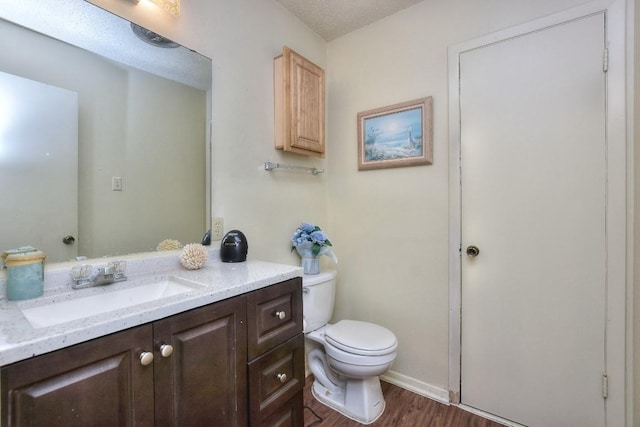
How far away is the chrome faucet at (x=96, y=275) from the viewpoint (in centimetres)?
101

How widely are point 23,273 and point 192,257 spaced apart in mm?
510

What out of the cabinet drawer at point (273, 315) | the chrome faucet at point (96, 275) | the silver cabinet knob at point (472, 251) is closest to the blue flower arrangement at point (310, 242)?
the cabinet drawer at point (273, 315)

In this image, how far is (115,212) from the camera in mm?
1179

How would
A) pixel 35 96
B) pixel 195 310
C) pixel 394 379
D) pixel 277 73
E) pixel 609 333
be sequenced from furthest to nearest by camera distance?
pixel 394 379 → pixel 277 73 → pixel 609 333 → pixel 35 96 → pixel 195 310

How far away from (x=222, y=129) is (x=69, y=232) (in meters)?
0.79

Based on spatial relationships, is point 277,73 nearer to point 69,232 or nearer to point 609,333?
point 69,232

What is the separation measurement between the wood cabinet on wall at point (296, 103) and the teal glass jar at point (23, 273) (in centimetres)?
121

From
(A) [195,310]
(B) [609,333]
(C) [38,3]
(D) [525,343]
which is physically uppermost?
(C) [38,3]

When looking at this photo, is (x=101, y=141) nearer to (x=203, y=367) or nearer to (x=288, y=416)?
(x=203, y=367)

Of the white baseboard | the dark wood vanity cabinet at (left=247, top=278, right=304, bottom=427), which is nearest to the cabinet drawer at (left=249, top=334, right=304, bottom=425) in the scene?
the dark wood vanity cabinet at (left=247, top=278, right=304, bottom=427)

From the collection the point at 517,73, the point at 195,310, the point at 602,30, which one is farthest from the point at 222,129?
the point at 602,30

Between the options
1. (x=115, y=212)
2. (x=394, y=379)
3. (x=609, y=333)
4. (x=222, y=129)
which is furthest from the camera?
(x=394, y=379)

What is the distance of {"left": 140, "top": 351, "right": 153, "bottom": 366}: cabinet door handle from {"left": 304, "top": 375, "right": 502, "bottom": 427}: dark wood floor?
3.87 ft

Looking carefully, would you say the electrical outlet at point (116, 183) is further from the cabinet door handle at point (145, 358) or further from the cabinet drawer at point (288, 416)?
the cabinet drawer at point (288, 416)
